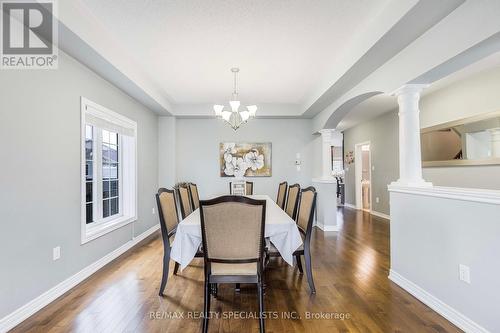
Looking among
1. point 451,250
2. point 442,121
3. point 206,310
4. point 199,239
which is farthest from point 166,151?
point 442,121

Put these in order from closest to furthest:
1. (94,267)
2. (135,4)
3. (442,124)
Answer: (135,4), (94,267), (442,124)

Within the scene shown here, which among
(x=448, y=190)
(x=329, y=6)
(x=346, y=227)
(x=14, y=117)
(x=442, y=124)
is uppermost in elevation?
(x=329, y=6)

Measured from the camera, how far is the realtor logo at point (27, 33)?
1894mm

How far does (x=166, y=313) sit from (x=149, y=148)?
11.2 feet

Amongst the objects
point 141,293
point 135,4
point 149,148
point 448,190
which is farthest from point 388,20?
point 149,148

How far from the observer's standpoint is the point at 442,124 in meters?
4.46

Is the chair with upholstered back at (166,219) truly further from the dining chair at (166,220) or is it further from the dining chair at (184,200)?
the dining chair at (184,200)

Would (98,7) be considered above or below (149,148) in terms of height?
above

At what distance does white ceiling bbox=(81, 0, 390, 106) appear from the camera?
221cm

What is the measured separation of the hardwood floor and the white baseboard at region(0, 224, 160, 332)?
0.06m

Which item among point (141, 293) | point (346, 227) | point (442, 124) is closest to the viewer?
point (141, 293)

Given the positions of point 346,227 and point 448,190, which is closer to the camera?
point 448,190

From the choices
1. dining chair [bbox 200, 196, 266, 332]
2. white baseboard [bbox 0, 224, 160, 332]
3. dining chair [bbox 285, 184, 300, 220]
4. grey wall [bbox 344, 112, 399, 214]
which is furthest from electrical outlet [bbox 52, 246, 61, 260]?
grey wall [bbox 344, 112, 399, 214]

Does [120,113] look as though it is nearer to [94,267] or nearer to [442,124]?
[94,267]
